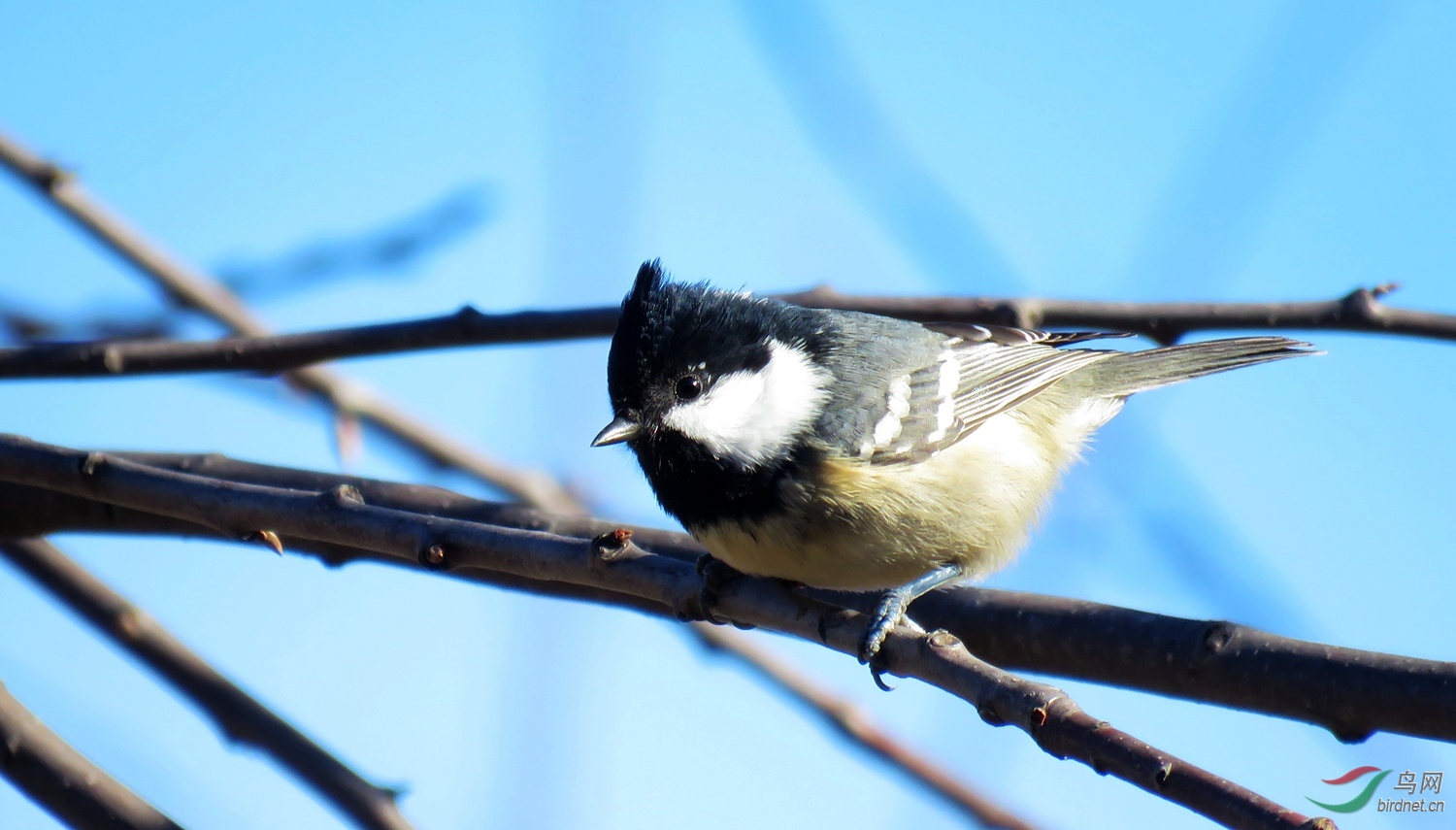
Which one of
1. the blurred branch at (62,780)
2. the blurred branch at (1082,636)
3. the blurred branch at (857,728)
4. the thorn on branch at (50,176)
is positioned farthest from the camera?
the thorn on branch at (50,176)

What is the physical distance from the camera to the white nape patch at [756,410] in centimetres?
261

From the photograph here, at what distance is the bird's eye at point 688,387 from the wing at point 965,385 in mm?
405

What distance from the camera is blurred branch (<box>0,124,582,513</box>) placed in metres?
2.86

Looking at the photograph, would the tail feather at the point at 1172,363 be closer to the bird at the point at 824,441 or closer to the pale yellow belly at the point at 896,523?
the bird at the point at 824,441

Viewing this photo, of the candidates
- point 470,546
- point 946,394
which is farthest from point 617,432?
point 946,394

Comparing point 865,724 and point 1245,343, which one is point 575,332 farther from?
point 1245,343

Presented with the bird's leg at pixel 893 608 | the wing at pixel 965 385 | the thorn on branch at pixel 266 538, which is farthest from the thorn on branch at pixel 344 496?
the wing at pixel 965 385

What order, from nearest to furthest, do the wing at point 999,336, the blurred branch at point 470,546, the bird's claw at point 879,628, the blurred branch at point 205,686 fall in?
the blurred branch at point 470,546 → the bird's claw at point 879,628 → the blurred branch at point 205,686 → the wing at point 999,336

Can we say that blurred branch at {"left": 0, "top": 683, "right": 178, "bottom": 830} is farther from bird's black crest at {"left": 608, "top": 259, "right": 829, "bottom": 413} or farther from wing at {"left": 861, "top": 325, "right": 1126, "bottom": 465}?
wing at {"left": 861, "top": 325, "right": 1126, "bottom": 465}

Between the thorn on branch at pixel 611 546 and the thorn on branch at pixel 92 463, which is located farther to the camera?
the thorn on branch at pixel 92 463

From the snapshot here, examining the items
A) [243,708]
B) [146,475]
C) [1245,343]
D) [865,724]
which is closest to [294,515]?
[146,475]

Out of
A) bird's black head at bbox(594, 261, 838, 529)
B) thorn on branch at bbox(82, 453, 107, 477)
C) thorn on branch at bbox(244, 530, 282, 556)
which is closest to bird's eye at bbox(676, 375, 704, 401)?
bird's black head at bbox(594, 261, 838, 529)

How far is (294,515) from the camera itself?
82.3 inches

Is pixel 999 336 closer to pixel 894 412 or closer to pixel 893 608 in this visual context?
pixel 894 412
